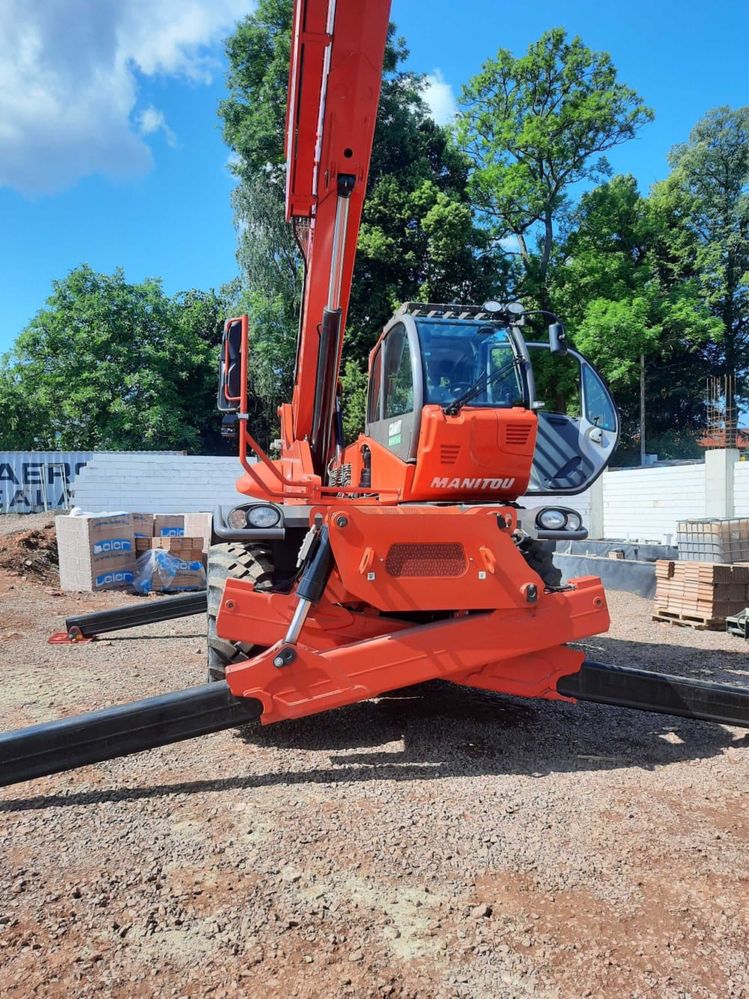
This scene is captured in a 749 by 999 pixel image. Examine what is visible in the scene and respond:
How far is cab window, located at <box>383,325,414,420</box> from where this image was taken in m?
4.89

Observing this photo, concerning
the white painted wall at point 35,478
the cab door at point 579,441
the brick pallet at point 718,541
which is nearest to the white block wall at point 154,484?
the white painted wall at point 35,478

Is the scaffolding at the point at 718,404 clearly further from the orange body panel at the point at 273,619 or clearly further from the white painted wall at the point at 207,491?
the orange body panel at the point at 273,619

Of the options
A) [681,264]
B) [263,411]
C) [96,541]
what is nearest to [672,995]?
[96,541]

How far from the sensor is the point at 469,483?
4.58 meters

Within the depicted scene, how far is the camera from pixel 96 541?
35.9 ft

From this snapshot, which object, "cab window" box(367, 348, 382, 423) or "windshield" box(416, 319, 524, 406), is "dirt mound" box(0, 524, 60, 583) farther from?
"windshield" box(416, 319, 524, 406)

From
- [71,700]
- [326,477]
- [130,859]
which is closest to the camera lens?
[130,859]

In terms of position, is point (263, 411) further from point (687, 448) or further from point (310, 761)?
point (310, 761)

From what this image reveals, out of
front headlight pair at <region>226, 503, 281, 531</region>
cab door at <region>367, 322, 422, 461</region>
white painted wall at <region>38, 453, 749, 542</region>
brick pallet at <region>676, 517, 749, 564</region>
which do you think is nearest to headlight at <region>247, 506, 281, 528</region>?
front headlight pair at <region>226, 503, 281, 531</region>

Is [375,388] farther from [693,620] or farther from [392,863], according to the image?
[693,620]

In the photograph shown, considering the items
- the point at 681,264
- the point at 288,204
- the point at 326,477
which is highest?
the point at 681,264

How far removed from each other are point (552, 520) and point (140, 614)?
15.8 ft

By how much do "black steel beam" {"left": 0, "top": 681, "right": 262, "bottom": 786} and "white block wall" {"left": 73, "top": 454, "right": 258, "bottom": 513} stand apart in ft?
44.4

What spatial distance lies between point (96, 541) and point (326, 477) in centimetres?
627
